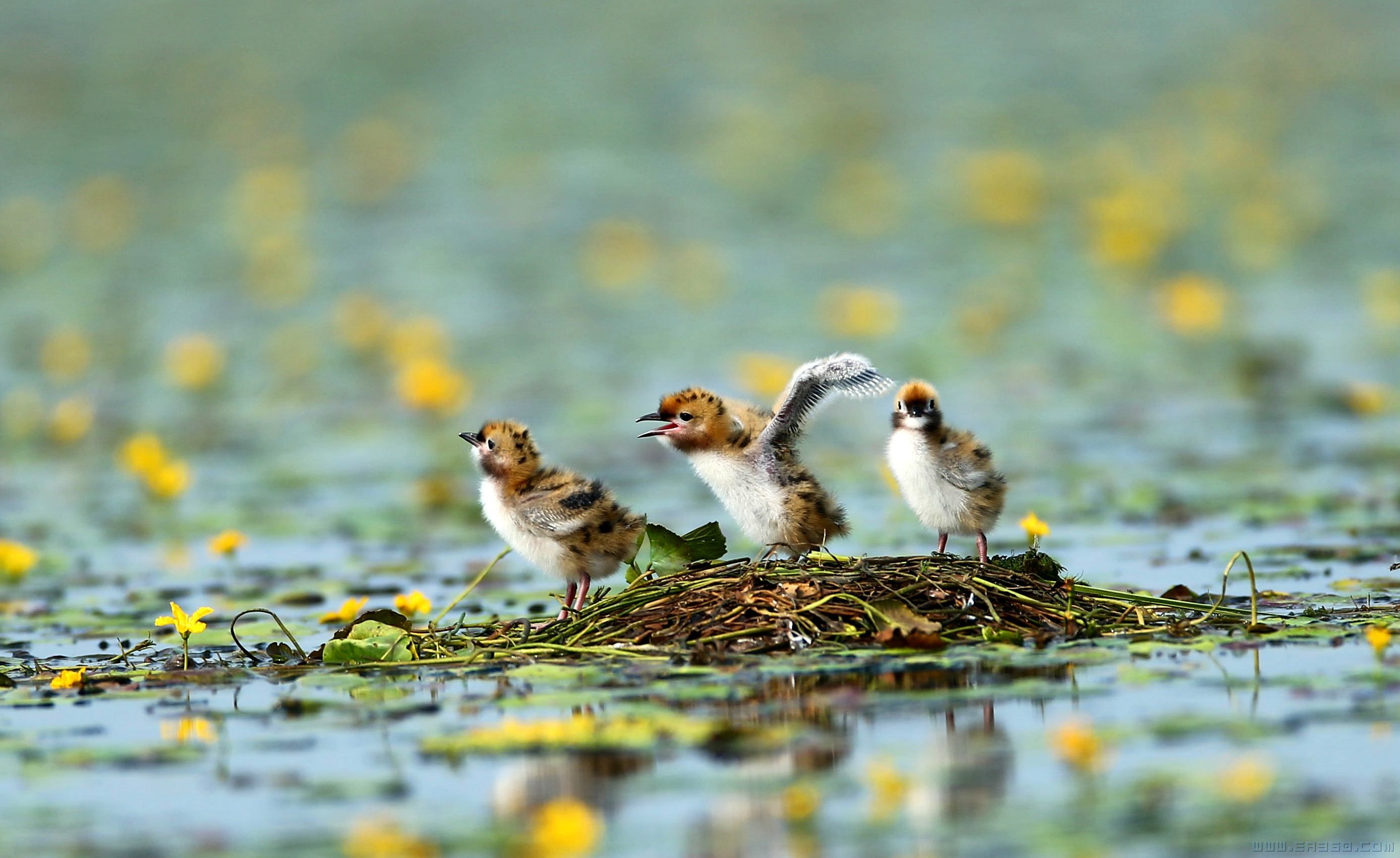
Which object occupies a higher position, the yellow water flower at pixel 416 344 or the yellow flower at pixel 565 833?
the yellow water flower at pixel 416 344

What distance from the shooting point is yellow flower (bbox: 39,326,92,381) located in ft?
67.9

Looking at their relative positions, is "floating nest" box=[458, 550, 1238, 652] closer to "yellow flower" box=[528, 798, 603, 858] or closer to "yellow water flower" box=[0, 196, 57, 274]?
"yellow flower" box=[528, 798, 603, 858]

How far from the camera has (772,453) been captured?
10180 millimetres

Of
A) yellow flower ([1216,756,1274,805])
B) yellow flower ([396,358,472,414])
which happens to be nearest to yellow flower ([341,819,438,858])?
yellow flower ([1216,756,1274,805])

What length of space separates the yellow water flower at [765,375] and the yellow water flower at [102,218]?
12.6m

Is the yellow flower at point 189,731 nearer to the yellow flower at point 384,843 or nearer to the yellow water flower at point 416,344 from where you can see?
the yellow flower at point 384,843

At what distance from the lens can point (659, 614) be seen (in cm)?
956

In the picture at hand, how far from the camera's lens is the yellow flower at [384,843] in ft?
21.2

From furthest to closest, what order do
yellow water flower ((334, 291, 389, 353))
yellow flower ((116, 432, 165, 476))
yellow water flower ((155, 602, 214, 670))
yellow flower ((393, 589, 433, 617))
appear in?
1. yellow water flower ((334, 291, 389, 353))
2. yellow flower ((116, 432, 165, 476))
3. yellow flower ((393, 589, 433, 617))
4. yellow water flower ((155, 602, 214, 670))

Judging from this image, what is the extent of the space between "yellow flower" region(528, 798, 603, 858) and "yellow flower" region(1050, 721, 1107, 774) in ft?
5.32

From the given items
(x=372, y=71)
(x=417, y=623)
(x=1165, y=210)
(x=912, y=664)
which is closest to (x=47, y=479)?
(x=417, y=623)

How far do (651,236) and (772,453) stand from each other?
1765 centimetres

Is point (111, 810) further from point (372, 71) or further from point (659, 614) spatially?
point (372, 71)

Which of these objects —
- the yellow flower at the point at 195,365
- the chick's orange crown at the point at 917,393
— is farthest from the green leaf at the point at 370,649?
the yellow flower at the point at 195,365
